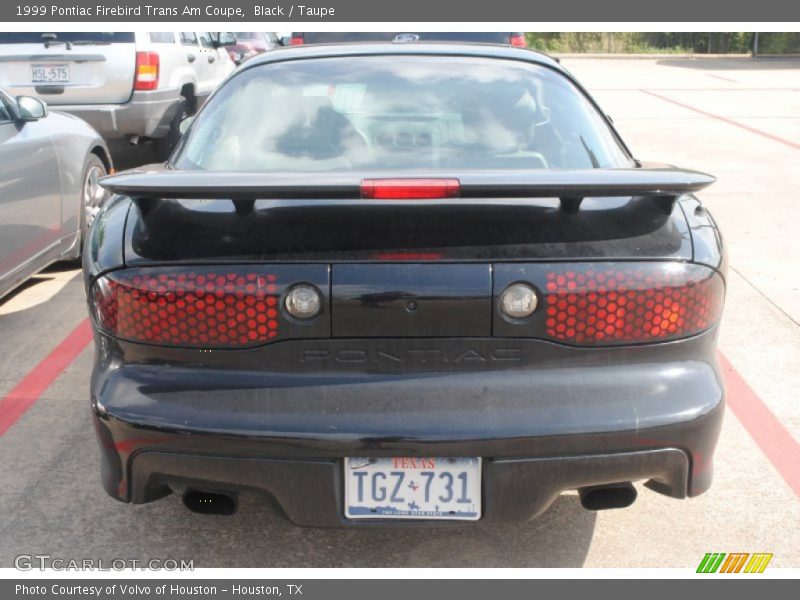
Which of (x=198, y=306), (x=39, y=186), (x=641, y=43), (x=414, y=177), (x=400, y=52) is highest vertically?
(x=400, y=52)

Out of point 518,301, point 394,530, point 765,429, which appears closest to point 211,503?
point 394,530

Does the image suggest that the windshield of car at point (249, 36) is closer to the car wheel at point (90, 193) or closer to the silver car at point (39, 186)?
the car wheel at point (90, 193)

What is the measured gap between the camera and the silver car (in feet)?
15.5

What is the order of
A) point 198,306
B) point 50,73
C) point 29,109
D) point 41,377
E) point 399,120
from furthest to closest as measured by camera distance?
point 50,73 → point 29,109 → point 41,377 → point 399,120 → point 198,306

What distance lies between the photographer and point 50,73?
8031 millimetres

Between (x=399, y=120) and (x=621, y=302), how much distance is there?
116 cm

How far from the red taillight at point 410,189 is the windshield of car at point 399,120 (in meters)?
0.62

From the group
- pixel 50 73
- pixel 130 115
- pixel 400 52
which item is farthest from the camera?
pixel 130 115

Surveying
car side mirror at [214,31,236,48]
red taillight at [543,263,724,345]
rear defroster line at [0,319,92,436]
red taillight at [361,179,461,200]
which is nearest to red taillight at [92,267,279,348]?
red taillight at [361,179,461,200]

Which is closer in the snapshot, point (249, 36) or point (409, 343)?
point (409, 343)

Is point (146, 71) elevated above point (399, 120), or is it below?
below

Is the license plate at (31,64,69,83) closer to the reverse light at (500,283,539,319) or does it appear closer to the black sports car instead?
the black sports car

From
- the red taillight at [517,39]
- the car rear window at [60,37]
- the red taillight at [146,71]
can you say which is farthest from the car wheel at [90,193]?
the red taillight at [517,39]

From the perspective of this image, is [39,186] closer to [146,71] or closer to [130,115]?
[130,115]
